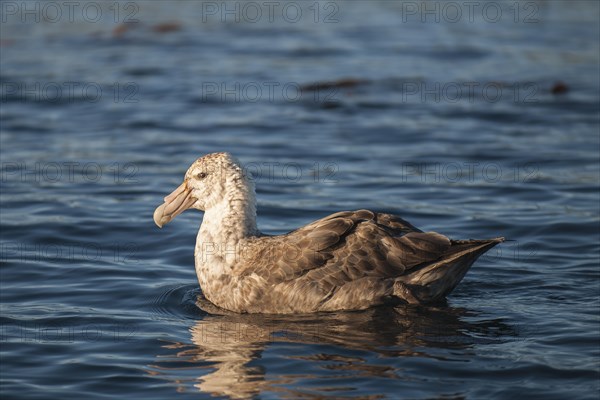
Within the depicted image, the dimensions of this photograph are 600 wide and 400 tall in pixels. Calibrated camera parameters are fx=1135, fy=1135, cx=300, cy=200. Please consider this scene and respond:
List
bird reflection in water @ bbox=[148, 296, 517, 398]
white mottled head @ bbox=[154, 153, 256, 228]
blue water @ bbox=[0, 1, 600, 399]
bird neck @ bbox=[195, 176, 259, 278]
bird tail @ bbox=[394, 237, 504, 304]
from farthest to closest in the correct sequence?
white mottled head @ bbox=[154, 153, 256, 228]
bird neck @ bbox=[195, 176, 259, 278]
bird tail @ bbox=[394, 237, 504, 304]
blue water @ bbox=[0, 1, 600, 399]
bird reflection in water @ bbox=[148, 296, 517, 398]

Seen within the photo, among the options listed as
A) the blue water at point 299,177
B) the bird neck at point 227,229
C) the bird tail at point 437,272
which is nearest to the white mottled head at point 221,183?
the bird neck at point 227,229

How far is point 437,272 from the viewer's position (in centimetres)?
1019

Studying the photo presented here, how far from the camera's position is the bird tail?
10.1 meters

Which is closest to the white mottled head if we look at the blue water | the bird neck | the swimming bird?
the bird neck

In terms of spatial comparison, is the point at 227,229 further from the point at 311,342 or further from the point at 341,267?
Result: the point at 311,342

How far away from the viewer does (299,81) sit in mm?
20891

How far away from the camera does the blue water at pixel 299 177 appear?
9.05m

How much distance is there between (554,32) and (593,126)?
6394 mm

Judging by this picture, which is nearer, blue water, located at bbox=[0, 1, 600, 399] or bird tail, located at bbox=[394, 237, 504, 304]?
blue water, located at bbox=[0, 1, 600, 399]

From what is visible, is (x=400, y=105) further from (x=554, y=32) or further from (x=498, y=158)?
(x=554, y=32)

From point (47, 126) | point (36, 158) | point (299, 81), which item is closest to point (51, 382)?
point (36, 158)

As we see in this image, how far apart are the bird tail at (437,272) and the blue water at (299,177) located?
0.20 metres

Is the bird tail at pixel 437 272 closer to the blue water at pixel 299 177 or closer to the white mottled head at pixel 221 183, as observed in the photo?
the blue water at pixel 299 177

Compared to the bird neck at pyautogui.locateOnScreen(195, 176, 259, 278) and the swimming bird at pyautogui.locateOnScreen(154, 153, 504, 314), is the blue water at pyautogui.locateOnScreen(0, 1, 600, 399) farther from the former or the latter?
the bird neck at pyautogui.locateOnScreen(195, 176, 259, 278)
